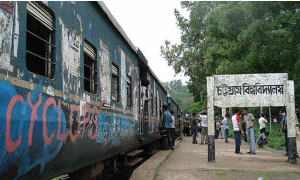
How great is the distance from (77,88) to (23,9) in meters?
1.53

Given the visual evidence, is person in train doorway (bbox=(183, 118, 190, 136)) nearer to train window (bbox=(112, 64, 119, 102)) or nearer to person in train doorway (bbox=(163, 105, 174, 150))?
person in train doorway (bbox=(163, 105, 174, 150))

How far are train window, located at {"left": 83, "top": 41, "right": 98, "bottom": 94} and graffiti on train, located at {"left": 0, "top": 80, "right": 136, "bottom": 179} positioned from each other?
52 centimetres

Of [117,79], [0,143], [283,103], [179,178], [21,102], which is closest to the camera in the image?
[0,143]

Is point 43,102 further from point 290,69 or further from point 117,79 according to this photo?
point 290,69

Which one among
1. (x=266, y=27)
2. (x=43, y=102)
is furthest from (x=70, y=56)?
(x=266, y=27)

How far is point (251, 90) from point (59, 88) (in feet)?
18.2

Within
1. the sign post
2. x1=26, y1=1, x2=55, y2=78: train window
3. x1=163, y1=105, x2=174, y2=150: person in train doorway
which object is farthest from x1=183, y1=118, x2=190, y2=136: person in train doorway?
x1=26, y1=1, x2=55, y2=78: train window

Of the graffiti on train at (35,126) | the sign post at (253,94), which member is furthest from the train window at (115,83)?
the sign post at (253,94)

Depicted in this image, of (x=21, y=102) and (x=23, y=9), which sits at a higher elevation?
(x=23, y=9)

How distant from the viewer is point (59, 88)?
3.65m

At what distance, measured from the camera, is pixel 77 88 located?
4.25m

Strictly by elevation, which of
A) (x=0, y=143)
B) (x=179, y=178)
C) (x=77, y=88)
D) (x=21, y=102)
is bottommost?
(x=179, y=178)

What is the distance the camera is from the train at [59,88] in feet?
8.73

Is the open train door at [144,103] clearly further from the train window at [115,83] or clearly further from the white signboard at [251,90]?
the train window at [115,83]
